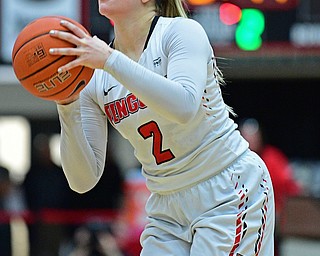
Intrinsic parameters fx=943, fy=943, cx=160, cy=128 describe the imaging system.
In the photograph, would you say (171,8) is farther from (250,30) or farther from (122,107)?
(250,30)

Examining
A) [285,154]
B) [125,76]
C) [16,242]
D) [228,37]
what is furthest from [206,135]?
[285,154]

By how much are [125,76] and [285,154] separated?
9686 millimetres

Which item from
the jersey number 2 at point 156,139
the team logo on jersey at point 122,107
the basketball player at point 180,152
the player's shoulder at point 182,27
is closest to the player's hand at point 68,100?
the basketball player at point 180,152

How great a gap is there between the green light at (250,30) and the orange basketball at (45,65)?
16.7 ft

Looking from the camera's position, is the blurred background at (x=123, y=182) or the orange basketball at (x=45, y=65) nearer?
the orange basketball at (x=45, y=65)

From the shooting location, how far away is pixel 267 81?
42.8ft

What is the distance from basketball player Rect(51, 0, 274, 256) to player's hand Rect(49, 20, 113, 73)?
264mm

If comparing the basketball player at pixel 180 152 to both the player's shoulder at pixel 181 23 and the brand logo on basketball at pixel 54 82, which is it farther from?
the brand logo on basketball at pixel 54 82

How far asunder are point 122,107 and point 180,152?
30cm

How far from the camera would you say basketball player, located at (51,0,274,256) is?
374 centimetres

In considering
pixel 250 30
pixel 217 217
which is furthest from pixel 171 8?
pixel 250 30

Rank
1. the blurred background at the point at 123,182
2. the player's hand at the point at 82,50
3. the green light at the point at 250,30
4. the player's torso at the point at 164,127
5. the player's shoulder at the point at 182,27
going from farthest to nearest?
the green light at the point at 250,30 < the blurred background at the point at 123,182 < the player's torso at the point at 164,127 < the player's shoulder at the point at 182,27 < the player's hand at the point at 82,50

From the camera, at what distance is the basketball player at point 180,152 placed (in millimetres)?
3738

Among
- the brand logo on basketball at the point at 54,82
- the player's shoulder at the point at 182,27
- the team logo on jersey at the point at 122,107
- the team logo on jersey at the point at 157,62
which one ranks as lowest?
the team logo on jersey at the point at 122,107
